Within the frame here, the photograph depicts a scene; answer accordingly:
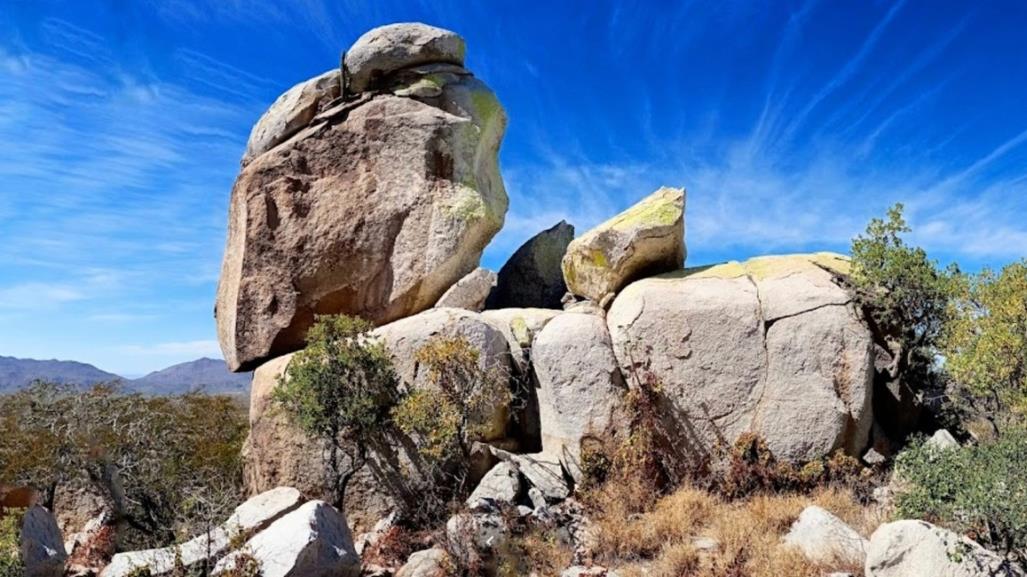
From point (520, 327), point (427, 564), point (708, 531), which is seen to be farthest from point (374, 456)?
point (708, 531)

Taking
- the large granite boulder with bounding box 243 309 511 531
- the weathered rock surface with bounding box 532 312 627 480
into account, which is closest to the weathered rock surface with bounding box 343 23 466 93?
the large granite boulder with bounding box 243 309 511 531

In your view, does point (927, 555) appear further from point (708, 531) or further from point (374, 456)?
point (374, 456)

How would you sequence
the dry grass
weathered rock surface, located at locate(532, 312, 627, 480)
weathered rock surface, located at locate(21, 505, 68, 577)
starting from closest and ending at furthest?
the dry grass < weathered rock surface, located at locate(21, 505, 68, 577) < weathered rock surface, located at locate(532, 312, 627, 480)

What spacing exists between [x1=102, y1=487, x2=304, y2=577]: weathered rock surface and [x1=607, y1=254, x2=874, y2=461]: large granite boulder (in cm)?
782

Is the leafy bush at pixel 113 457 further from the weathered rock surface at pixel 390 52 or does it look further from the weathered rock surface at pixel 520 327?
the weathered rock surface at pixel 390 52

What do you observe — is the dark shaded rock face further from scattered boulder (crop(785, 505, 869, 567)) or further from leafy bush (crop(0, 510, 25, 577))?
leafy bush (crop(0, 510, 25, 577))

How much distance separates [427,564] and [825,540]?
6332 mm

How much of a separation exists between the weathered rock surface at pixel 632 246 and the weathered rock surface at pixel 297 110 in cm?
939

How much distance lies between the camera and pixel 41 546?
Result: 1315 centimetres

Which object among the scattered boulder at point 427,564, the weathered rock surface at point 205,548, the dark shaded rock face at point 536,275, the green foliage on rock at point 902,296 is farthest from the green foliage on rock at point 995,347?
the weathered rock surface at point 205,548

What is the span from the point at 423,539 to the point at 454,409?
2611mm

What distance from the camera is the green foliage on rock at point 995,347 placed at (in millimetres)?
11523

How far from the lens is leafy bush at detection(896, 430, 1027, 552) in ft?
28.6

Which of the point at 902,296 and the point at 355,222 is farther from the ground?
the point at 355,222
